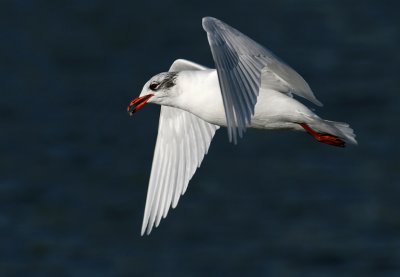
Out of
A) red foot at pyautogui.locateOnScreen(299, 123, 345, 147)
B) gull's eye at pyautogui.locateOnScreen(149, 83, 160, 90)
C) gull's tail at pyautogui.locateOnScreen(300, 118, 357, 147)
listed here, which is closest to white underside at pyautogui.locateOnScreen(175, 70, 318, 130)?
gull's tail at pyautogui.locateOnScreen(300, 118, 357, 147)

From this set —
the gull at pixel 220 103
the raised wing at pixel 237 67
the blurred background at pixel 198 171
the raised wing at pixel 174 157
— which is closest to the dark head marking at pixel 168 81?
the gull at pixel 220 103

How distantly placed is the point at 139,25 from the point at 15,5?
8.35ft

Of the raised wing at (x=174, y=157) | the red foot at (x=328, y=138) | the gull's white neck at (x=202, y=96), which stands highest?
the gull's white neck at (x=202, y=96)

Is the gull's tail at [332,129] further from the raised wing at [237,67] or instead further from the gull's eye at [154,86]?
the gull's eye at [154,86]

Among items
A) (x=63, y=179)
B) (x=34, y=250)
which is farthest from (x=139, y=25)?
(x=34, y=250)

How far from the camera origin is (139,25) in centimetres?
2222

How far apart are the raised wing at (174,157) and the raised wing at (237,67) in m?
1.49

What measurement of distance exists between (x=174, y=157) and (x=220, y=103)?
5.06ft

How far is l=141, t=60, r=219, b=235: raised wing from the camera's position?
35.0 feet

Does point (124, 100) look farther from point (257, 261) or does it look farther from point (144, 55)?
point (257, 261)

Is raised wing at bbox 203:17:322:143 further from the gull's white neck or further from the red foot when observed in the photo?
the red foot

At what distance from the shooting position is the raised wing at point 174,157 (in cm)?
1066

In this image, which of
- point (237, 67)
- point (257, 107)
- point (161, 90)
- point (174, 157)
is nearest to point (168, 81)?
point (161, 90)

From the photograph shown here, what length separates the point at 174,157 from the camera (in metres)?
10.8
